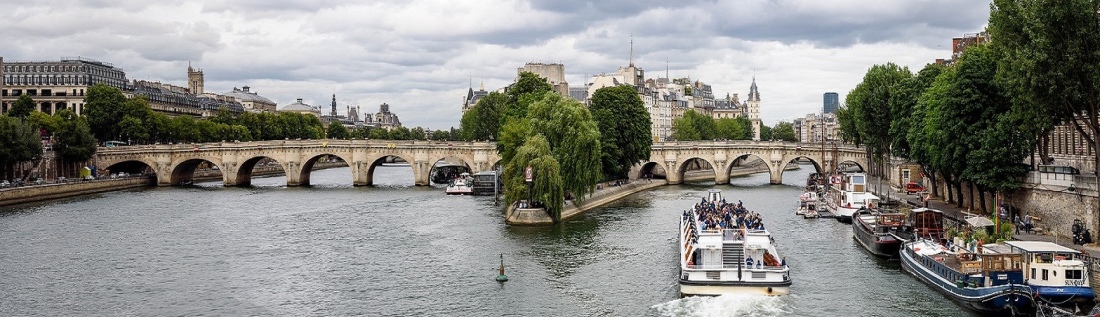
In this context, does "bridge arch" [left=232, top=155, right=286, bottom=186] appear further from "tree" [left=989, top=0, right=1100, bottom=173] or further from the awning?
"tree" [left=989, top=0, right=1100, bottom=173]

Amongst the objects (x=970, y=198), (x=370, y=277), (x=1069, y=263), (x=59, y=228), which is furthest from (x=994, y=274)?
(x=59, y=228)

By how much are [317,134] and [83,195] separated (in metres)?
88.4

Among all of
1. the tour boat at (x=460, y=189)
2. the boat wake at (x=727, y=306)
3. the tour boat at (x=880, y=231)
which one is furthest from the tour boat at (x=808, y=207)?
the boat wake at (x=727, y=306)

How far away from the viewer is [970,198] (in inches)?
2534

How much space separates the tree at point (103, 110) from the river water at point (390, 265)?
156ft

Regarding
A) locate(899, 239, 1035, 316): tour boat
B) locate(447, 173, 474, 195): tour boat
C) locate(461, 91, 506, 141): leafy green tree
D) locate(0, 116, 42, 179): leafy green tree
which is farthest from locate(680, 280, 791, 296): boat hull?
locate(461, 91, 506, 141): leafy green tree

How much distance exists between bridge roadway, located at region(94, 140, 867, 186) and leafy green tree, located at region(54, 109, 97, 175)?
15.5ft

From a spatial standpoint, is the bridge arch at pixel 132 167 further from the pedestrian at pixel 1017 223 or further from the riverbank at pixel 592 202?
the pedestrian at pixel 1017 223

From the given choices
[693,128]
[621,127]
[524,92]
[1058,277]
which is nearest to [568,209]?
[621,127]

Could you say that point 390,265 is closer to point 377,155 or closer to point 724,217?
point 724,217

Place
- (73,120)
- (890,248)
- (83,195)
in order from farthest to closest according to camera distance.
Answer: (73,120) → (83,195) → (890,248)

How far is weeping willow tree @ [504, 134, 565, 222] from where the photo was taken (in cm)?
6619

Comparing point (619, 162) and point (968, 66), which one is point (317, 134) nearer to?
point (619, 162)

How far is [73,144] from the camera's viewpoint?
113 metres
